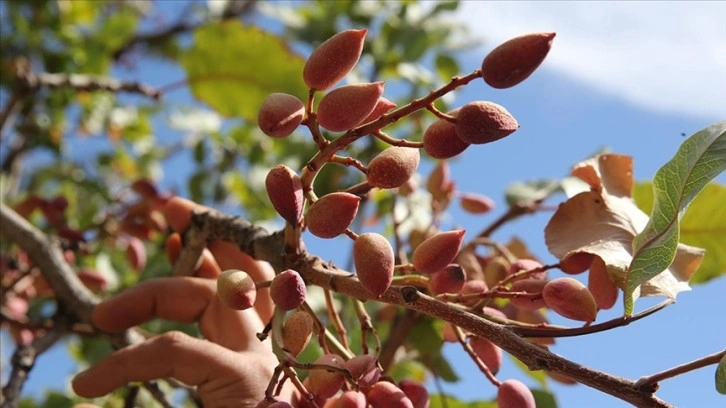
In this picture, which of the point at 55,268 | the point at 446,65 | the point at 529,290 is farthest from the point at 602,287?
the point at 446,65

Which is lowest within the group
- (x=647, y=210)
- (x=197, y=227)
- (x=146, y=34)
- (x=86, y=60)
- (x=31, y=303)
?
(x=197, y=227)

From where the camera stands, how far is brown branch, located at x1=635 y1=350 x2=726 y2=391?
1.82 ft

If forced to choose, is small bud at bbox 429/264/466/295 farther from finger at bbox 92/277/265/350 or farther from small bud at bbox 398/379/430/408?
finger at bbox 92/277/265/350

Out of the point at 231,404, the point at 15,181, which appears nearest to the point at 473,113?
the point at 231,404

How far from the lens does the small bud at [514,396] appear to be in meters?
0.70

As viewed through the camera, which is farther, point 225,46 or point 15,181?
point 15,181

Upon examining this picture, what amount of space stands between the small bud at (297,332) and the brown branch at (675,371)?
27 cm

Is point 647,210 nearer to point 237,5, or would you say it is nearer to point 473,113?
point 473,113

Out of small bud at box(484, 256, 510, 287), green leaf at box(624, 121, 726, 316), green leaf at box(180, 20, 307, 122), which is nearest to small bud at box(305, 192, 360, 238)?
green leaf at box(624, 121, 726, 316)

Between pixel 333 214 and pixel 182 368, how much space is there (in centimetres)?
27

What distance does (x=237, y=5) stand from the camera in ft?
12.2

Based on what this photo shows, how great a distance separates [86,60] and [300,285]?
1899 mm

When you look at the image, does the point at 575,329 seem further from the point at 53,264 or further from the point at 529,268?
the point at 53,264

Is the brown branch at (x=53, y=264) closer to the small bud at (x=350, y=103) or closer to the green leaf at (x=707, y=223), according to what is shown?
the small bud at (x=350, y=103)
